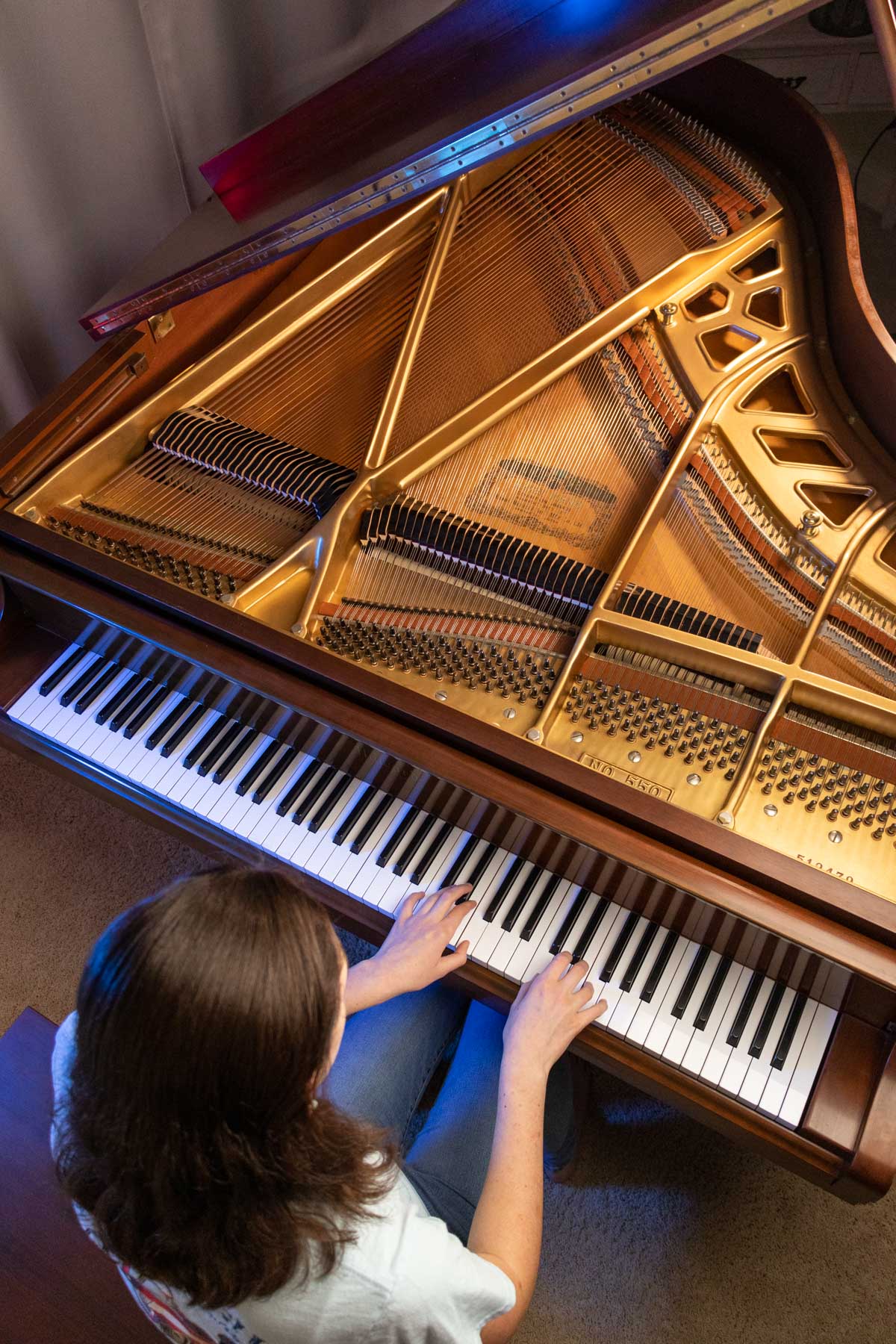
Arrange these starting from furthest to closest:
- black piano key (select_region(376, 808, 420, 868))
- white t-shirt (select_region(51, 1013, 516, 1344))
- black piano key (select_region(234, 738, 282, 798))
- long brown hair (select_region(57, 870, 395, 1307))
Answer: black piano key (select_region(234, 738, 282, 798)), black piano key (select_region(376, 808, 420, 868)), white t-shirt (select_region(51, 1013, 516, 1344)), long brown hair (select_region(57, 870, 395, 1307))

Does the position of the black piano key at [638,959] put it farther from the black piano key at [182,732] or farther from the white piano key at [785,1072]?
the black piano key at [182,732]

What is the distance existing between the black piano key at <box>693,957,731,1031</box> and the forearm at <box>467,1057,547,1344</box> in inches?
14.6

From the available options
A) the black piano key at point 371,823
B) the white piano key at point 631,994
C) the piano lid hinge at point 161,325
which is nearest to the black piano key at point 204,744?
the black piano key at point 371,823

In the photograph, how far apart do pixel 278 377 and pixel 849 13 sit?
2.68 m

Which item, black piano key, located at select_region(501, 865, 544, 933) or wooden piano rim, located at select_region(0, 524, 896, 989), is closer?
wooden piano rim, located at select_region(0, 524, 896, 989)

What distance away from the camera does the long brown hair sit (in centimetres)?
116

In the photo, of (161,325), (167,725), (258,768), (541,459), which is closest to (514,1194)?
(258,768)

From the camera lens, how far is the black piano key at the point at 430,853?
7.27 ft

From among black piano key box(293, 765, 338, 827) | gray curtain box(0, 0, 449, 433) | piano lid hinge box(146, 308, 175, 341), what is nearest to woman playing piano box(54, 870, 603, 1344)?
black piano key box(293, 765, 338, 827)

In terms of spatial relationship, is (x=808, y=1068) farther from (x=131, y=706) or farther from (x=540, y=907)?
(x=131, y=706)

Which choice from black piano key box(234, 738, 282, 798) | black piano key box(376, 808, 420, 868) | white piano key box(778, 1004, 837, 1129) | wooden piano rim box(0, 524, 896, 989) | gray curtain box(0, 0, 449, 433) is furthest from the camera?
gray curtain box(0, 0, 449, 433)

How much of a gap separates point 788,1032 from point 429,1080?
2.75 ft

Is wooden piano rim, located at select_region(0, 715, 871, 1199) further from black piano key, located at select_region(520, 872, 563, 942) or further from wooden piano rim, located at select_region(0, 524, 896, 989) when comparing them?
wooden piano rim, located at select_region(0, 524, 896, 989)

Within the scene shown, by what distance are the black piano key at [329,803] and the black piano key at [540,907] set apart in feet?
1.77
